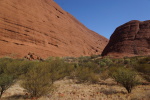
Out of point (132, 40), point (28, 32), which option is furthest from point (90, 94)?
point (132, 40)

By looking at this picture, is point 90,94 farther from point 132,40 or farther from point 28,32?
point 132,40

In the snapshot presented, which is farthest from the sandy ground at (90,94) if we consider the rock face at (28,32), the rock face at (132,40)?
the rock face at (132,40)

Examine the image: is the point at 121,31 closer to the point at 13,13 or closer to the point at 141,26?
the point at 141,26

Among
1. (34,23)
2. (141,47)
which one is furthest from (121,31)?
(34,23)

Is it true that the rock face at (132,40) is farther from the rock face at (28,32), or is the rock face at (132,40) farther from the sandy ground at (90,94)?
the sandy ground at (90,94)

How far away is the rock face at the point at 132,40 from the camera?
108 feet

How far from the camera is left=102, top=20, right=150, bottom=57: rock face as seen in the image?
3303 cm

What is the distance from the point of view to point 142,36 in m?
35.9

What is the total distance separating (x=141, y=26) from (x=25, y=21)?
→ 129 ft

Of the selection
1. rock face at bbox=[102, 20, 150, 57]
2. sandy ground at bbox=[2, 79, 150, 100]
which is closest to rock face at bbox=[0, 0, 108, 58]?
rock face at bbox=[102, 20, 150, 57]

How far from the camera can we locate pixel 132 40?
36.7m

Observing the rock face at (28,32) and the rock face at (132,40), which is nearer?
the rock face at (28,32)

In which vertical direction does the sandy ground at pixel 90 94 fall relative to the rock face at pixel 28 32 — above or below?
below

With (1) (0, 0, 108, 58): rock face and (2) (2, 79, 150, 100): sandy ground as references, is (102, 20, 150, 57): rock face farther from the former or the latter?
(2) (2, 79, 150, 100): sandy ground
